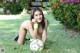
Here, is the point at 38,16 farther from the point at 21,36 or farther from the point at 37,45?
the point at 21,36

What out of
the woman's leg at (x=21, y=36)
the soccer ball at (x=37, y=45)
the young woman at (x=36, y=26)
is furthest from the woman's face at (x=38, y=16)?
the woman's leg at (x=21, y=36)

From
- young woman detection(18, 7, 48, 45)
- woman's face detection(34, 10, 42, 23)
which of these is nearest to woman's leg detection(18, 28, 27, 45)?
young woman detection(18, 7, 48, 45)

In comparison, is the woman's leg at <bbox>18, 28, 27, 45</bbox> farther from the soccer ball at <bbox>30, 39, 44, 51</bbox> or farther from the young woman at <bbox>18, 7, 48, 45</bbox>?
the soccer ball at <bbox>30, 39, 44, 51</bbox>

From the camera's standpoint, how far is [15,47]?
6.41 meters

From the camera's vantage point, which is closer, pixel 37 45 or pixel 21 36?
pixel 37 45

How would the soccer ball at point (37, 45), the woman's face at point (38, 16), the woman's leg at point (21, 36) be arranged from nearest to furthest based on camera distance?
the soccer ball at point (37, 45) < the woman's face at point (38, 16) < the woman's leg at point (21, 36)

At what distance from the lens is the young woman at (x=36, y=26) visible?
242 inches

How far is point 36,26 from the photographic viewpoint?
20.1 feet

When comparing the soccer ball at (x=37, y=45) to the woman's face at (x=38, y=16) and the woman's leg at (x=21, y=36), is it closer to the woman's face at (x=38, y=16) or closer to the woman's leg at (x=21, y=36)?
the woman's face at (x=38, y=16)

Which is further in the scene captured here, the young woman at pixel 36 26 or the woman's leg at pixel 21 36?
the woman's leg at pixel 21 36

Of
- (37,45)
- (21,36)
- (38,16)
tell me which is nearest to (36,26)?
(38,16)

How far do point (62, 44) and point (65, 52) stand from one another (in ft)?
3.38

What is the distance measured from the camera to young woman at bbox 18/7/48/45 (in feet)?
20.1

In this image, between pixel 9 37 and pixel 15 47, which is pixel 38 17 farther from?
pixel 9 37
